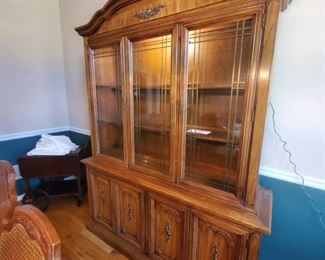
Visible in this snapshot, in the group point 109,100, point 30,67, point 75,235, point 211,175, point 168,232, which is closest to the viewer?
point 211,175

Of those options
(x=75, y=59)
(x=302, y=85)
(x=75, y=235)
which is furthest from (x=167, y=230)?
(x=75, y=59)

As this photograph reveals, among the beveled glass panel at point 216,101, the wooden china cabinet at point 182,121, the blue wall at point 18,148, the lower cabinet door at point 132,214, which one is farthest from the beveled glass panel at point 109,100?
the blue wall at point 18,148

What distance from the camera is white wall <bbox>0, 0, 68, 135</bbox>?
7.78ft

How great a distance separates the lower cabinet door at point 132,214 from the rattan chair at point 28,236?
841 mm

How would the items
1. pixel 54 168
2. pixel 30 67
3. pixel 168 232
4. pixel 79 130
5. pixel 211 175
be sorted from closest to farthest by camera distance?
1. pixel 211 175
2. pixel 168 232
3. pixel 54 168
4. pixel 30 67
5. pixel 79 130

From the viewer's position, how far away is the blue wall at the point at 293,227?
132 cm

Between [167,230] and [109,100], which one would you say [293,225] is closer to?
[167,230]

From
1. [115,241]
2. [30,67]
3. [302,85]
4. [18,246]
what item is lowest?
[115,241]

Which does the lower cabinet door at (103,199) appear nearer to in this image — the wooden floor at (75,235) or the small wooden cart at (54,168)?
the wooden floor at (75,235)

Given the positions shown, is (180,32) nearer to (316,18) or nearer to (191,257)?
(316,18)

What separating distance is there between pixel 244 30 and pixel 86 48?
1311 millimetres

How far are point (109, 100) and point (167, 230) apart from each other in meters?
1.19

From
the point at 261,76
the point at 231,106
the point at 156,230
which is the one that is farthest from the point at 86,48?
the point at 156,230

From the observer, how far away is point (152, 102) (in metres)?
1.62
